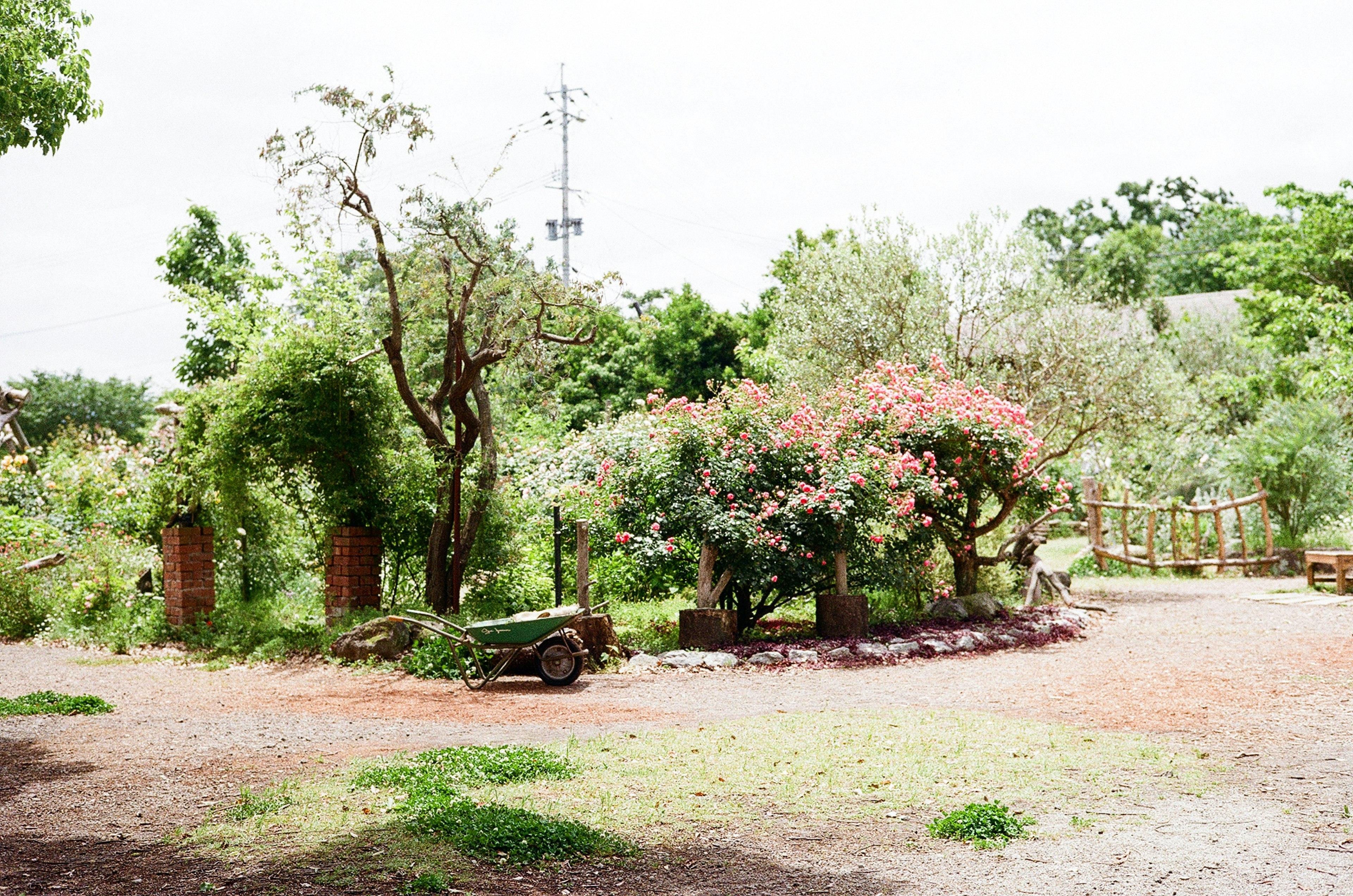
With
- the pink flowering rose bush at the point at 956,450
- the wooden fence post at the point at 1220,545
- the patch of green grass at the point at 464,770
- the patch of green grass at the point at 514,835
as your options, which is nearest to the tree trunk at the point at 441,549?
the pink flowering rose bush at the point at 956,450

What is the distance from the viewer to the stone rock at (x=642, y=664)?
9766mm

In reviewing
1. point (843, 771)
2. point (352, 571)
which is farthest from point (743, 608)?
point (843, 771)

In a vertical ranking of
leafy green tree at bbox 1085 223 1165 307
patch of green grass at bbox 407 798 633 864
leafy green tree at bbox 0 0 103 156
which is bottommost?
patch of green grass at bbox 407 798 633 864

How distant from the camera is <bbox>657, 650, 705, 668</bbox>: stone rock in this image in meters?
9.82

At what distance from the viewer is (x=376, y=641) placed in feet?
33.2

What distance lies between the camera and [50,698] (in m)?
8.09

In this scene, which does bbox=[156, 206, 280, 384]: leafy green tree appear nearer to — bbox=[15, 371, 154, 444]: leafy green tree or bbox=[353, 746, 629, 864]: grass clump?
bbox=[353, 746, 629, 864]: grass clump

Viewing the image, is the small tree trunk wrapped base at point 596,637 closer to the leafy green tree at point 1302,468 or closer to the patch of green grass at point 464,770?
the patch of green grass at point 464,770

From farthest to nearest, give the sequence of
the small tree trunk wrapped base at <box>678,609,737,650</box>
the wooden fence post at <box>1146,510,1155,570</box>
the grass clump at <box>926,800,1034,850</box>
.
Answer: the wooden fence post at <box>1146,510,1155,570</box> → the small tree trunk wrapped base at <box>678,609,737,650</box> → the grass clump at <box>926,800,1034,850</box>

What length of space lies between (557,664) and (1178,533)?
46.5 ft

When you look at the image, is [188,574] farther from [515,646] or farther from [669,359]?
[669,359]

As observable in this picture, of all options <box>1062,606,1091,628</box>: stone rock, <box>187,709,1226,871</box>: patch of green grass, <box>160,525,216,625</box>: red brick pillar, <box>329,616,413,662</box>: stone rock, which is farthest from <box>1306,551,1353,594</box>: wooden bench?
<box>160,525,216,625</box>: red brick pillar

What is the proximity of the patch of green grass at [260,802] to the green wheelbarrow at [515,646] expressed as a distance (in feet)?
10.5

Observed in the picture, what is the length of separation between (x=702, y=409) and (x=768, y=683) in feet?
11.1
